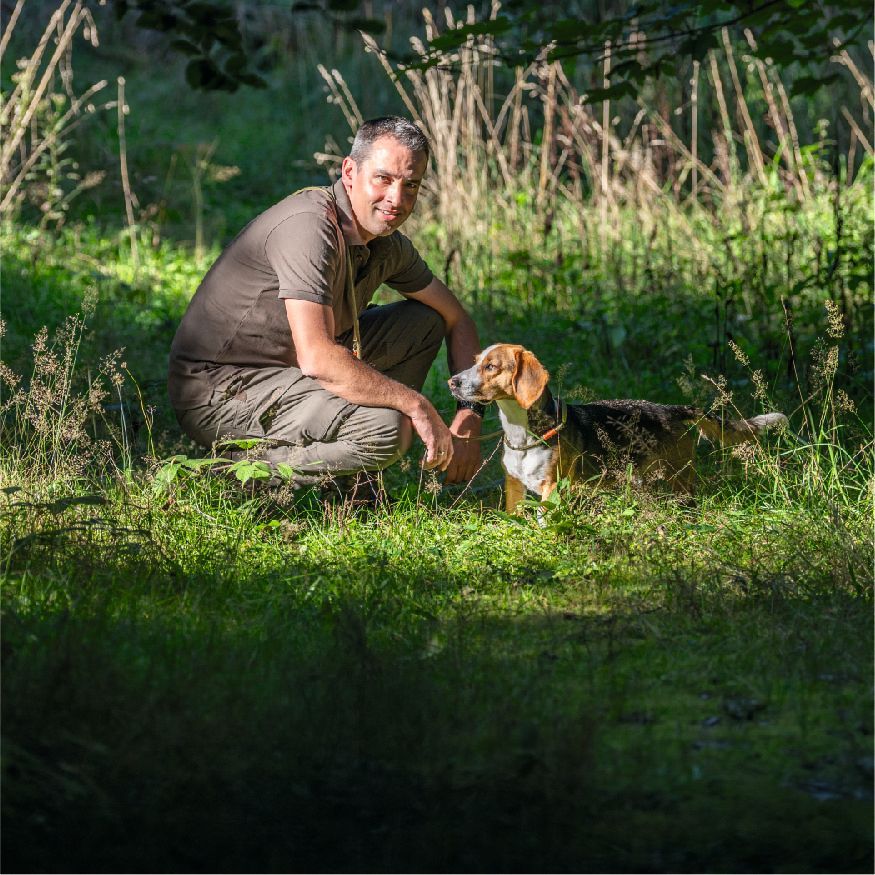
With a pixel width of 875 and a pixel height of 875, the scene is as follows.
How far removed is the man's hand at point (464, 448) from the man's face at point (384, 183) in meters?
0.83

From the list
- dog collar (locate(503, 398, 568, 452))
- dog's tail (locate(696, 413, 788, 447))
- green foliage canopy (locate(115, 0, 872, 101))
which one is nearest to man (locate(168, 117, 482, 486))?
dog collar (locate(503, 398, 568, 452))

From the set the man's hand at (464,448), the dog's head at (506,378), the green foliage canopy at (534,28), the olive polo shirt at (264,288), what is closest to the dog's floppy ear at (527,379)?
the dog's head at (506,378)

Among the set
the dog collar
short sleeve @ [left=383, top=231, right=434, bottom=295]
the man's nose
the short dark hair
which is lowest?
the dog collar

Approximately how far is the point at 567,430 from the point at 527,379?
293 millimetres

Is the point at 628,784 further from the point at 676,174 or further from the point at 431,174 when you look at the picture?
the point at 676,174

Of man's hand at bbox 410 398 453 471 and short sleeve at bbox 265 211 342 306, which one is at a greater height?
short sleeve at bbox 265 211 342 306

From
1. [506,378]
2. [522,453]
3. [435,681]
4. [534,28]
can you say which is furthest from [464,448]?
[534,28]

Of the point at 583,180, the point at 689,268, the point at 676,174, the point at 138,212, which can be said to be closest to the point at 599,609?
the point at 689,268

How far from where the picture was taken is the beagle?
4.44 metres

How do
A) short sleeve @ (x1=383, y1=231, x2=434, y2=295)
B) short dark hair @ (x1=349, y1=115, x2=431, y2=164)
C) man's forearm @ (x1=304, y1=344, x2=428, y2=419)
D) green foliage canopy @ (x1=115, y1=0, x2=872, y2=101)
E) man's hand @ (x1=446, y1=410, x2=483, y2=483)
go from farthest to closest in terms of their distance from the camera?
short sleeve @ (x1=383, y1=231, x2=434, y2=295) → green foliage canopy @ (x1=115, y1=0, x2=872, y2=101) → man's hand @ (x1=446, y1=410, x2=483, y2=483) → short dark hair @ (x1=349, y1=115, x2=431, y2=164) → man's forearm @ (x1=304, y1=344, x2=428, y2=419)

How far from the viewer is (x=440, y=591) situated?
3668mm

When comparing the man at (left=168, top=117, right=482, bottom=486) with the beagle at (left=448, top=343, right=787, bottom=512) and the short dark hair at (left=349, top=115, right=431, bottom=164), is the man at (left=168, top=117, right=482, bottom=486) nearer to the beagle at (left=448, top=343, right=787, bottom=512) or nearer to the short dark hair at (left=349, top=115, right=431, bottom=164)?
the short dark hair at (left=349, top=115, right=431, bottom=164)

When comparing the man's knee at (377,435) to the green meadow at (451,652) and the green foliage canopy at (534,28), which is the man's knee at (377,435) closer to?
the green meadow at (451,652)

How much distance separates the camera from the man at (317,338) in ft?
14.2
